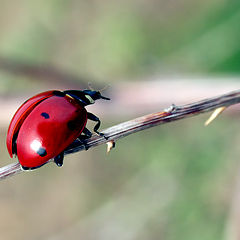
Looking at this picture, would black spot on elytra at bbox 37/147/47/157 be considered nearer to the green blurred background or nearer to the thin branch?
the thin branch

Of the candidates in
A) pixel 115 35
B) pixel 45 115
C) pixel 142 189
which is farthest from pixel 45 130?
pixel 115 35

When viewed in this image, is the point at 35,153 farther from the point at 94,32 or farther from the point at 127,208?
the point at 94,32

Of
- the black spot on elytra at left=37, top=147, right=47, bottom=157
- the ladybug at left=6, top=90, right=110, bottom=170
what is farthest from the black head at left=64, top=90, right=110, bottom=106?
the black spot on elytra at left=37, top=147, right=47, bottom=157

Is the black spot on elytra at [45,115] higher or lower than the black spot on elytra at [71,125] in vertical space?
higher

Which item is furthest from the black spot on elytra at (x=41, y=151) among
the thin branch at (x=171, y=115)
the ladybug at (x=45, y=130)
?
the thin branch at (x=171, y=115)

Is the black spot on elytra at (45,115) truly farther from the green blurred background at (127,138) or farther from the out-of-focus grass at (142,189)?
the out-of-focus grass at (142,189)

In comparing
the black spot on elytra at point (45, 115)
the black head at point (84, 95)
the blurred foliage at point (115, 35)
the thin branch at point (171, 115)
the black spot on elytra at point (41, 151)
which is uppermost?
the blurred foliage at point (115, 35)
